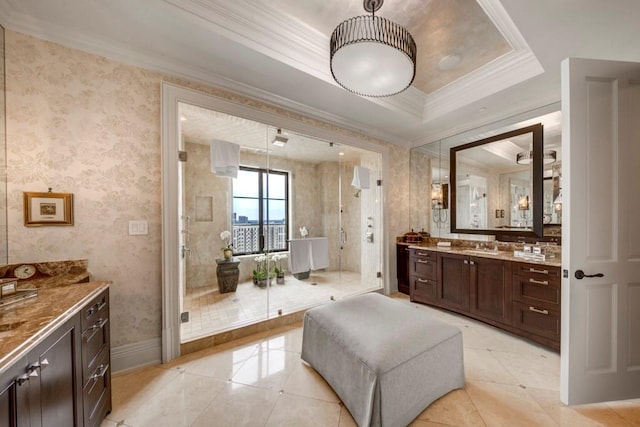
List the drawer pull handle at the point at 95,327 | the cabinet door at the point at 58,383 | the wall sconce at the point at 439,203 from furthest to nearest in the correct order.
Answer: the wall sconce at the point at 439,203
the drawer pull handle at the point at 95,327
the cabinet door at the point at 58,383

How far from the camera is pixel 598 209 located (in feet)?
5.18

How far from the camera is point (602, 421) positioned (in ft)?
4.90

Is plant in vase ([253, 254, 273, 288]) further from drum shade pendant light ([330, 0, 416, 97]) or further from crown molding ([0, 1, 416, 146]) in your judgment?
drum shade pendant light ([330, 0, 416, 97])

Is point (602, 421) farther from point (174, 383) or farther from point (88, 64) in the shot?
point (88, 64)

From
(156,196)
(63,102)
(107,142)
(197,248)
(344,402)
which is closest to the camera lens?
(344,402)

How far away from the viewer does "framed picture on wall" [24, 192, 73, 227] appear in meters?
1.67

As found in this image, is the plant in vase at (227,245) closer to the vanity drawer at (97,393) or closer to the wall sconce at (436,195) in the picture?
the vanity drawer at (97,393)

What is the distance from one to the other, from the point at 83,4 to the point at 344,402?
3234mm

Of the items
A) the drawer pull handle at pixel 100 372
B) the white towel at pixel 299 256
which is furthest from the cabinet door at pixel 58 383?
the white towel at pixel 299 256

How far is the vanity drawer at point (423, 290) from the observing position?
131 inches

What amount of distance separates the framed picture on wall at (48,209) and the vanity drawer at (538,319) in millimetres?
4203

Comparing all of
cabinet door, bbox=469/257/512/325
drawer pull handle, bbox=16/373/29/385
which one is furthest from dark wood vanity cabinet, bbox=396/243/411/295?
drawer pull handle, bbox=16/373/29/385

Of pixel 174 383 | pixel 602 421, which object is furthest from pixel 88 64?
pixel 602 421

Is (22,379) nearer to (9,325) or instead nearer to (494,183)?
(9,325)
